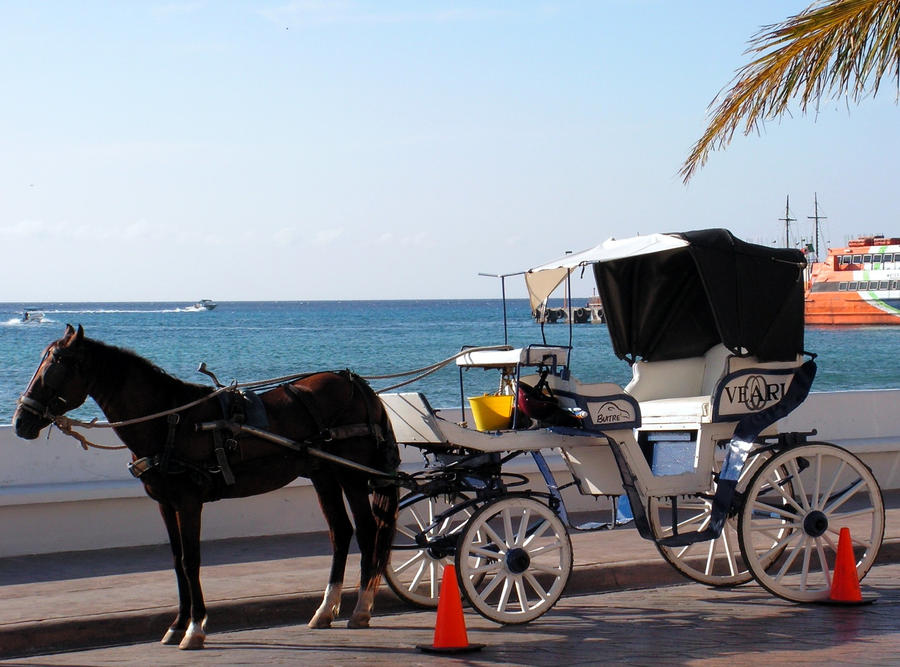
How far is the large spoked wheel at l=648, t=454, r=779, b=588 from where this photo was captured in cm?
793

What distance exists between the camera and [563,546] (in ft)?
23.4

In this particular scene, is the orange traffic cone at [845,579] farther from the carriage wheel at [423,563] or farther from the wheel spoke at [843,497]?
the carriage wheel at [423,563]

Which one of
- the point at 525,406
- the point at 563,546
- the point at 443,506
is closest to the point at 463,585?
the point at 563,546

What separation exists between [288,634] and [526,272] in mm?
2944

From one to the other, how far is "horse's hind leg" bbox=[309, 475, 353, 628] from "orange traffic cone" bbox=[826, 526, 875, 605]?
303cm

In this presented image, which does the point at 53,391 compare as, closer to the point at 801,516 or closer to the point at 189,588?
the point at 189,588

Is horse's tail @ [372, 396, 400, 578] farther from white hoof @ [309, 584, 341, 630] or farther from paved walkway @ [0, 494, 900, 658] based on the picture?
paved walkway @ [0, 494, 900, 658]

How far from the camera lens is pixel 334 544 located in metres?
7.41

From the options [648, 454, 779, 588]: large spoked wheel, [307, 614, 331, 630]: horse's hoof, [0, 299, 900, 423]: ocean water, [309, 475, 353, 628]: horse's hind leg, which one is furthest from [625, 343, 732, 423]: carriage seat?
[0, 299, 900, 423]: ocean water

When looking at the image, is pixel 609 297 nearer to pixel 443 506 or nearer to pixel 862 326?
pixel 443 506

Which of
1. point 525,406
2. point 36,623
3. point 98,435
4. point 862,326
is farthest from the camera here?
point 862,326

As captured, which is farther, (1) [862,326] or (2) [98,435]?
(1) [862,326]

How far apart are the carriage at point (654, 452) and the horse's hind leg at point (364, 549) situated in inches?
10.7

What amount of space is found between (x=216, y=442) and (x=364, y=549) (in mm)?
1203
